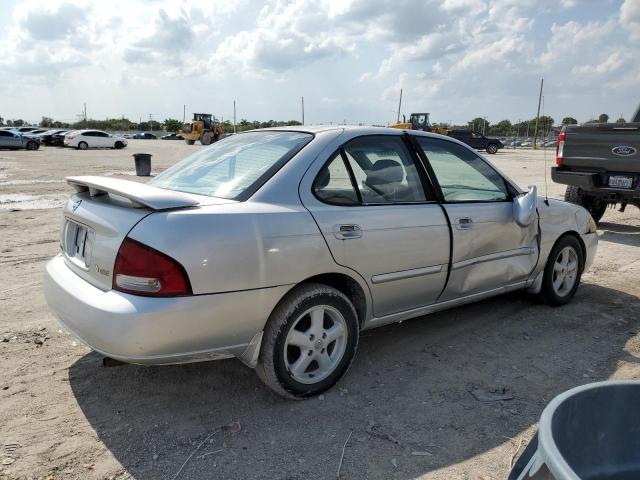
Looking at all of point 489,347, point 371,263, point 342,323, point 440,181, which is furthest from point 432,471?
point 440,181

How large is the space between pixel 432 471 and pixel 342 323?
1003mm

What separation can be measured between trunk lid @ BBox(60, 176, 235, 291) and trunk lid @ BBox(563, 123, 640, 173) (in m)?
7.03

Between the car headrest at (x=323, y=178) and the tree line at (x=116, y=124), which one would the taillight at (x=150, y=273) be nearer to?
the car headrest at (x=323, y=178)

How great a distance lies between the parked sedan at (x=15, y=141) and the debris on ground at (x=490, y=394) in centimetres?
3636

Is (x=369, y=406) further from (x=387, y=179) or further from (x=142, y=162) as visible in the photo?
(x=142, y=162)

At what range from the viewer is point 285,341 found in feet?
9.81

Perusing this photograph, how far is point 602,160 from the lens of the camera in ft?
26.4

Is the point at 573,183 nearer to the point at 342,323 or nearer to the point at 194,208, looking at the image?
the point at 342,323

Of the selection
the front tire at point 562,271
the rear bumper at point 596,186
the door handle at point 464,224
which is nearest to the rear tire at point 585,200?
the rear bumper at point 596,186

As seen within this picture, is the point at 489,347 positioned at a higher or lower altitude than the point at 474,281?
lower

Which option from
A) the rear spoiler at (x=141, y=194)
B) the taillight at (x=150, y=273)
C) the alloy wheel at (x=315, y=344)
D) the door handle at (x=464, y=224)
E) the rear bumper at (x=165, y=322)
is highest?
the rear spoiler at (x=141, y=194)

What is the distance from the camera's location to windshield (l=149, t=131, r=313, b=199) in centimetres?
315

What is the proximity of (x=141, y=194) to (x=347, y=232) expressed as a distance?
1191 mm

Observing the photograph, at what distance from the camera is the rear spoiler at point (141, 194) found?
107 inches
